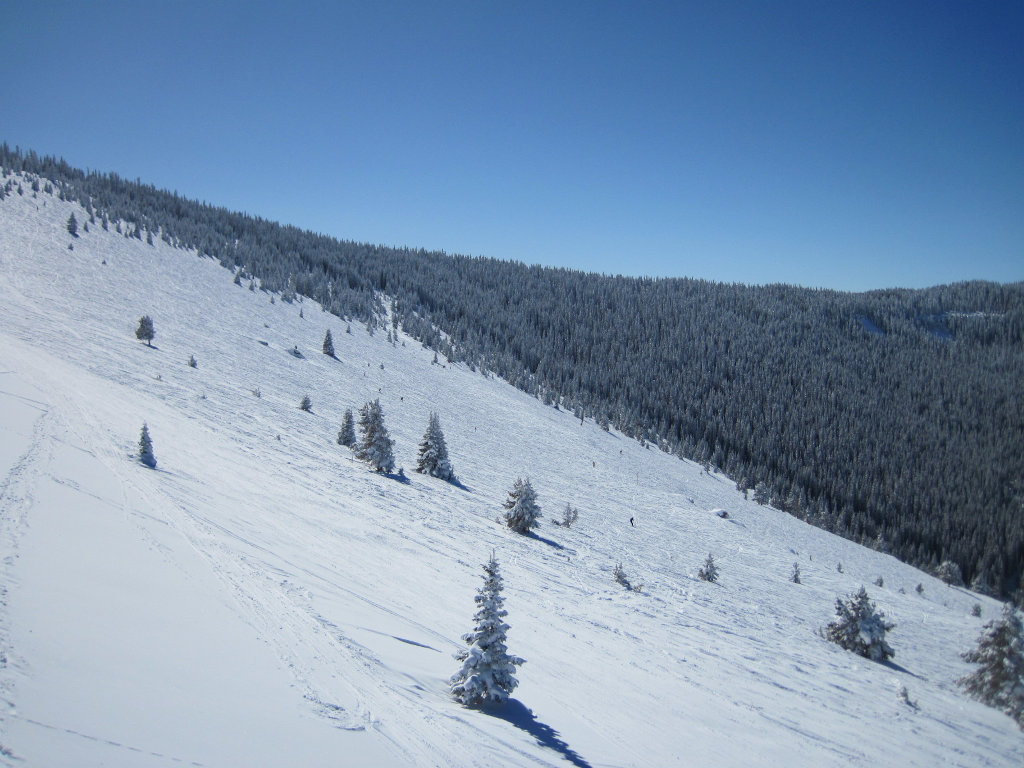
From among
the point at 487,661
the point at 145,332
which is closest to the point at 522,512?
the point at 487,661

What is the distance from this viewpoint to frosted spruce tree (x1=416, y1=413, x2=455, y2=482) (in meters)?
23.7

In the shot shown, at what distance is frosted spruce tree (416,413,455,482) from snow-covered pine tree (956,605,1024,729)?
1907cm

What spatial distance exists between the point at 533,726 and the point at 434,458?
1702 cm

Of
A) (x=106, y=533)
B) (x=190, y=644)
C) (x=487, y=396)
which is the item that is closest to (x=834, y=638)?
(x=190, y=644)

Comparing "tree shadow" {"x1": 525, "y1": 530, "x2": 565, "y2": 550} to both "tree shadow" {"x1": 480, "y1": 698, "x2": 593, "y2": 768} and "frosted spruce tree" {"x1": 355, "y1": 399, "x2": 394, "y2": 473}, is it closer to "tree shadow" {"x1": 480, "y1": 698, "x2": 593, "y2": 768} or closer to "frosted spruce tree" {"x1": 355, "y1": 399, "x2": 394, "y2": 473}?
"frosted spruce tree" {"x1": 355, "y1": 399, "x2": 394, "y2": 473}

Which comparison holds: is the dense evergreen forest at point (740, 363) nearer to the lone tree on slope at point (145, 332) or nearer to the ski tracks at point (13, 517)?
the lone tree on slope at point (145, 332)

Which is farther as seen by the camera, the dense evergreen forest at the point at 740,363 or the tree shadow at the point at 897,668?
the dense evergreen forest at the point at 740,363

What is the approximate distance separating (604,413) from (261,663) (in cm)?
6775

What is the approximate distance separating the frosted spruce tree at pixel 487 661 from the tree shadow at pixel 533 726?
0.59ft

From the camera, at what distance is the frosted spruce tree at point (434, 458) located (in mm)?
23656

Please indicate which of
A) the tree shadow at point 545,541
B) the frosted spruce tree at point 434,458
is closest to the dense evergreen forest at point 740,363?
the frosted spruce tree at point 434,458

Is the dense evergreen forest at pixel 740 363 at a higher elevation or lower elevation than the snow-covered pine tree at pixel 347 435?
higher

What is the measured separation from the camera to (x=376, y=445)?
68.9ft

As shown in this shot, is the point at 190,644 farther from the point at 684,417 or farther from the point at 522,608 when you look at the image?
the point at 684,417
